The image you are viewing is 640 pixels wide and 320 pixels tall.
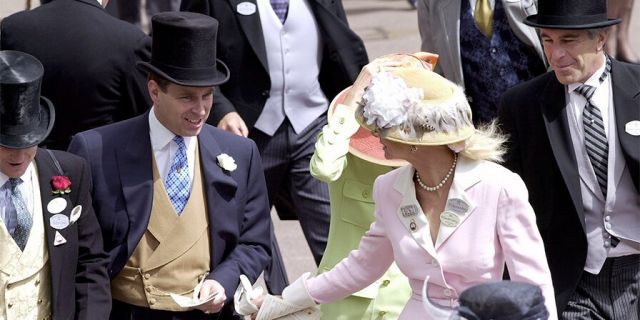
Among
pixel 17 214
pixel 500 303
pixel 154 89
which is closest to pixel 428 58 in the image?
pixel 154 89

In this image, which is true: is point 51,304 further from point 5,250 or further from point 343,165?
point 343,165

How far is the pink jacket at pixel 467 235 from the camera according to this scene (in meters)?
4.93

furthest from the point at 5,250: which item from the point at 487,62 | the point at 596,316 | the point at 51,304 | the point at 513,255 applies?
the point at 487,62

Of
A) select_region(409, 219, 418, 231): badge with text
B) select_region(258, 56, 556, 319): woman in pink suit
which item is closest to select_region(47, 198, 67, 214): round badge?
select_region(258, 56, 556, 319): woman in pink suit

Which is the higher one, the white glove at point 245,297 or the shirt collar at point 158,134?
the shirt collar at point 158,134

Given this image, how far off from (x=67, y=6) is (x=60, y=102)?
0.44 m

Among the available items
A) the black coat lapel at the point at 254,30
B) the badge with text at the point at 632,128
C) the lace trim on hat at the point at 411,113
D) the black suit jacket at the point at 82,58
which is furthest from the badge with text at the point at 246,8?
the lace trim on hat at the point at 411,113

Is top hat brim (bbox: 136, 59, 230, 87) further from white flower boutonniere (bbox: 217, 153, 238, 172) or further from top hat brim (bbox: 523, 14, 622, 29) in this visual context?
top hat brim (bbox: 523, 14, 622, 29)

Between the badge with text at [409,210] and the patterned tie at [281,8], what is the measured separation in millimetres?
2286

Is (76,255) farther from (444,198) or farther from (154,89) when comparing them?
(444,198)

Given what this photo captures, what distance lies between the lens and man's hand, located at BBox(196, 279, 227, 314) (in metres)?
5.73

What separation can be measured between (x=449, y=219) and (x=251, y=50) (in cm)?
233

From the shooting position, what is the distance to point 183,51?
581 centimetres

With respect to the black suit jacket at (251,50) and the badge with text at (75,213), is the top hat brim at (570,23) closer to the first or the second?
the black suit jacket at (251,50)
